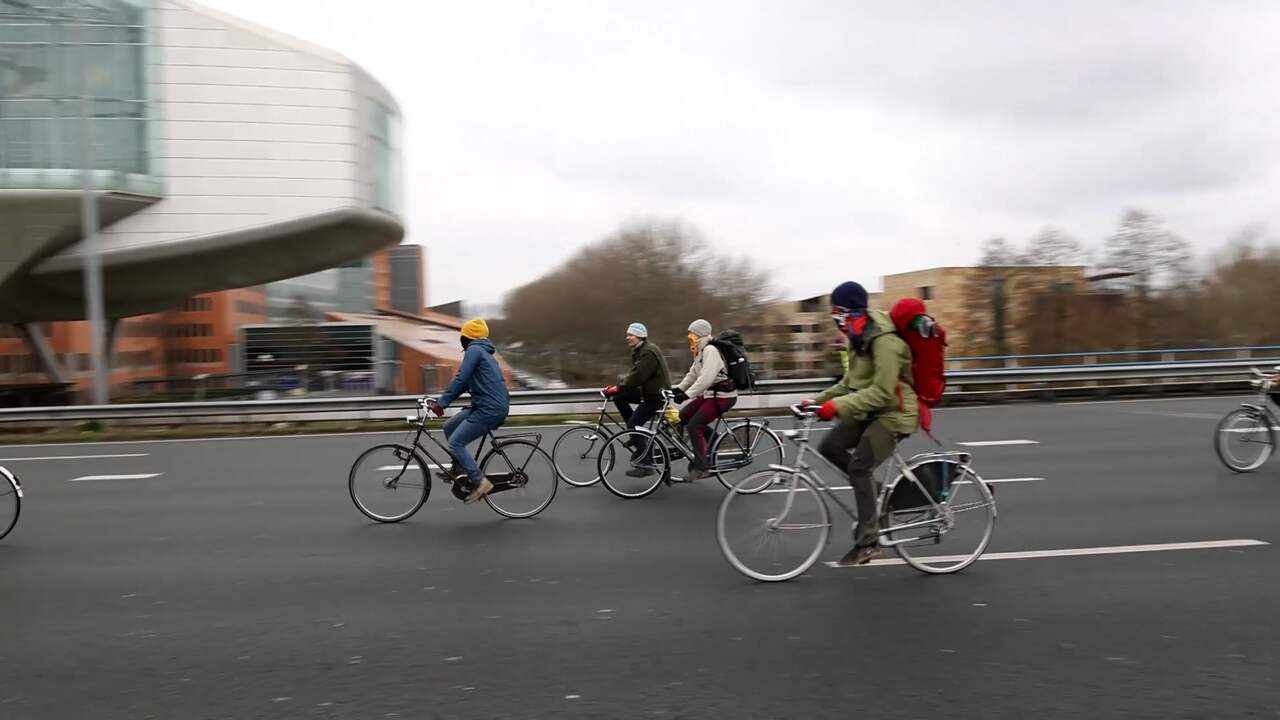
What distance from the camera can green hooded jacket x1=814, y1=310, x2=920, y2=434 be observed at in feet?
18.8

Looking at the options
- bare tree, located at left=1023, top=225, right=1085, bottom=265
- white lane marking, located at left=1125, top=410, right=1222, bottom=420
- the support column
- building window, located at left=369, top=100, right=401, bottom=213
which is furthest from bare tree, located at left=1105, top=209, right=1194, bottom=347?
the support column

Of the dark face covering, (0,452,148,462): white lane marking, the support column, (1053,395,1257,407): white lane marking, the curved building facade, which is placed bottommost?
(1053,395,1257,407): white lane marking

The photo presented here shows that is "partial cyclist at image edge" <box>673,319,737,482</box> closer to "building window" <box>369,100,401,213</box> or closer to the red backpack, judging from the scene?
the red backpack

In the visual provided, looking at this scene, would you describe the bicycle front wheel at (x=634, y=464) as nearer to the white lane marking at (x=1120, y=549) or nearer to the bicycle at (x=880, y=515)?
the bicycle at (x=880, y=515)

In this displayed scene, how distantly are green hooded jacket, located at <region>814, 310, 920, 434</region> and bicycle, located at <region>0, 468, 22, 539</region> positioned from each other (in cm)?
651

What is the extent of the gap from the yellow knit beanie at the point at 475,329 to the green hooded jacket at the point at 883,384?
3402 millimetres

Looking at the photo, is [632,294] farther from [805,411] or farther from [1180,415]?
[805,411]

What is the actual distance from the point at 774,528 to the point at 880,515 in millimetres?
683

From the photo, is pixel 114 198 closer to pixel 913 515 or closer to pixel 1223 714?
pixel 913 515

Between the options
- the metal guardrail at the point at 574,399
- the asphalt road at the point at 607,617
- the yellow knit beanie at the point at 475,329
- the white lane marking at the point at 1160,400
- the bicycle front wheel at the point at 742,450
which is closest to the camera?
the asphalt road at the point at 607,617

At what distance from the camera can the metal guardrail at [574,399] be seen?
17.9 meters

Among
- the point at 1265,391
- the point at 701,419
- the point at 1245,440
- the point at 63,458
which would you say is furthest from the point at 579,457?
the point at 63,458

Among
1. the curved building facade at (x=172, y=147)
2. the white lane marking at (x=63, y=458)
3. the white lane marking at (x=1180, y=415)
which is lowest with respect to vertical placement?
the white lane marking at (x=1180, y=415)

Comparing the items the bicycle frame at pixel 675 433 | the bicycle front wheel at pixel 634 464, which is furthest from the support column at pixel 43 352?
the bicycle frame at pixel 675 433
